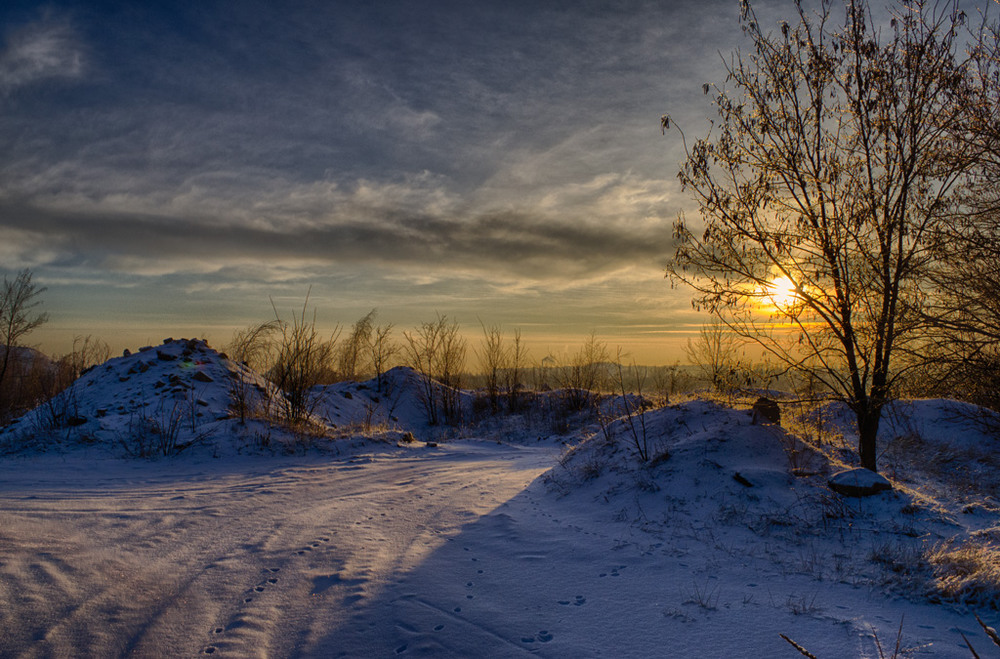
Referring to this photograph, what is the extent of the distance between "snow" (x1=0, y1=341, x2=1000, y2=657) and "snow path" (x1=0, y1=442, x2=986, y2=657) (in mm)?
20

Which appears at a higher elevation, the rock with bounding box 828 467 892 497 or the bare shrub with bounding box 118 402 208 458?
the rock with bounding box 828 467 892 497

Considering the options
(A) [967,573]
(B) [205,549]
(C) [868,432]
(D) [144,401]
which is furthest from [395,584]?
(D) [144,401]

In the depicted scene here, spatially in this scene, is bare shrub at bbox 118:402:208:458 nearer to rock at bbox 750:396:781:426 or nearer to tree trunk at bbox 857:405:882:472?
rock at bbox 750:396:781:426

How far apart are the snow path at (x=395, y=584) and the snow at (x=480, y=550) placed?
2 centimetres

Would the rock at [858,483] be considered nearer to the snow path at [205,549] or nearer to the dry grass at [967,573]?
the dry grass at [967,573]

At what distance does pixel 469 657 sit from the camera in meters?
2.83

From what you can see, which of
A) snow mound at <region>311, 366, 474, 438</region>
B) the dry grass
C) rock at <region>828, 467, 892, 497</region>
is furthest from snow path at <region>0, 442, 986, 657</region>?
snow mound at <region>311, 366, 474, 438</region>

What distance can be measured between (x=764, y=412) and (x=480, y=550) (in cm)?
425

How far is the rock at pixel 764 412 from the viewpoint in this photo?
21.6ft

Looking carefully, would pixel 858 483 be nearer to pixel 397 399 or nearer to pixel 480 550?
pixel 480 550

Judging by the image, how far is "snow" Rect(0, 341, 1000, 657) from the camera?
3020mm

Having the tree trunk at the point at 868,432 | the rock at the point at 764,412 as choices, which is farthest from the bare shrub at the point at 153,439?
the tree trunk at the point at 868,432

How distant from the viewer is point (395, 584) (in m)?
3.71

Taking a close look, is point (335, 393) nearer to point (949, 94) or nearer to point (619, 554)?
point (619, 554)
